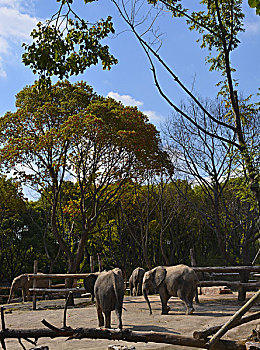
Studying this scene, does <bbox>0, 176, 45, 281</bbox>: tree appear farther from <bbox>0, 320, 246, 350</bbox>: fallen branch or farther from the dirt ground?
<bbox>0, 320, 246, 350</bbox>: fallen branch

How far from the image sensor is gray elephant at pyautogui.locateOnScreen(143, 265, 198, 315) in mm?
9799

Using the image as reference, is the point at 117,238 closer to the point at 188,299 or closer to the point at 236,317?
the point at 188,299

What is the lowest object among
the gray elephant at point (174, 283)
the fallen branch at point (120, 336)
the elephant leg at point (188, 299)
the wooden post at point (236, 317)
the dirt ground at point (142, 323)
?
the dirt ground at point (142, 323)

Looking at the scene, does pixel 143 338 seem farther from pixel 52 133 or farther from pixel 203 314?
pixel 52 133

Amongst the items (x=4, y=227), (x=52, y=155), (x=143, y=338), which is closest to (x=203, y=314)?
(x=143, y=338)

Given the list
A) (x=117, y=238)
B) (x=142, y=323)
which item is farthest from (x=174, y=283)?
(x=117, y=238)

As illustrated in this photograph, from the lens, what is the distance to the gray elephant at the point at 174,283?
9.80 metres

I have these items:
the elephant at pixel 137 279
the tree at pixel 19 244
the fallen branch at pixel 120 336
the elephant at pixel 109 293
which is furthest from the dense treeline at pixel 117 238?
the fallen branch at pixel 120 336

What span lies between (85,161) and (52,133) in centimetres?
195

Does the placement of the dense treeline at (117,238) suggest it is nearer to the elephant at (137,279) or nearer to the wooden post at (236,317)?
the elephant at (137,279)

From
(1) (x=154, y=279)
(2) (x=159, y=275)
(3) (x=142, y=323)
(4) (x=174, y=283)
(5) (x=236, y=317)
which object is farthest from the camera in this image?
(1) (x=154, y=279)

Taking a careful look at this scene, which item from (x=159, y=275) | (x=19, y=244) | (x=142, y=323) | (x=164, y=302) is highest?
(x=19, y=244)

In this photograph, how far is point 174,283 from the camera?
33.2 feet

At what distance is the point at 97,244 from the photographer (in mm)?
30875
